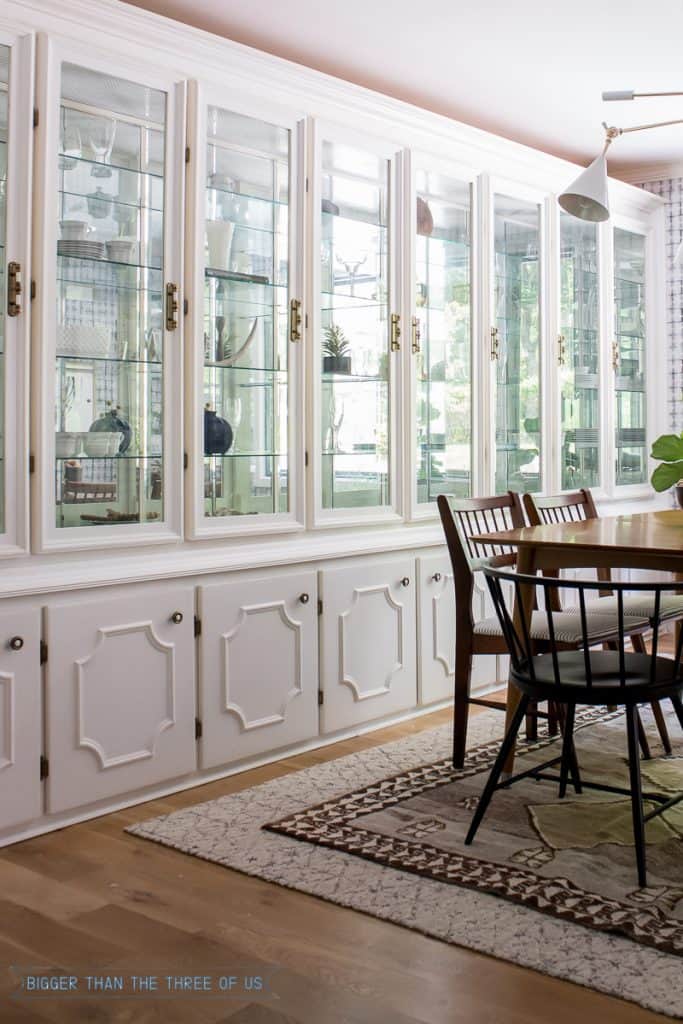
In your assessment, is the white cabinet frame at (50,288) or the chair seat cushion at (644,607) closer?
the white cabinet frame at (50,288)

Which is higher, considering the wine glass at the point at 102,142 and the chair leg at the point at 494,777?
the wine glass at the point at 102,142

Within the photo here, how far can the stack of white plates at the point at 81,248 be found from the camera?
10.2ft

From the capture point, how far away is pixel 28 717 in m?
2.97

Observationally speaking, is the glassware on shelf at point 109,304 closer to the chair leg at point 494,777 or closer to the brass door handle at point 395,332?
the brass door handle at point 395,332

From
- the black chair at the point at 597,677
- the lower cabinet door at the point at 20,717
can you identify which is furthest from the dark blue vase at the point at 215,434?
the black chair at the point at 597,677

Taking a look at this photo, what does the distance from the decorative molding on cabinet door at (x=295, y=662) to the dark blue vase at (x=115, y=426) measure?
65 centimetres

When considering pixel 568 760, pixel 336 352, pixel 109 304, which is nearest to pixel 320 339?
pixel 336 352

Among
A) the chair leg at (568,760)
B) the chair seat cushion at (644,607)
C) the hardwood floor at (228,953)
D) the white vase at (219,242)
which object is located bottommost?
the hardwood floor at (228,953)

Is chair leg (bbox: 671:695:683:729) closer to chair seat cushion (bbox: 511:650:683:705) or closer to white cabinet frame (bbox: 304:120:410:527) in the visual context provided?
chair seat cushion (bbox: 511:650:683:705)

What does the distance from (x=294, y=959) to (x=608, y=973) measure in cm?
62

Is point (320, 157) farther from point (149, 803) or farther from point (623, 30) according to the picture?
point (149, 803)

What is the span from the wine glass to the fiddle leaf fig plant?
1818 millimetres

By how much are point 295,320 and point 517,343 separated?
146 cm

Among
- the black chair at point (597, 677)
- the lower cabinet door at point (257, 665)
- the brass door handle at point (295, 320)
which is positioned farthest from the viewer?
the brass door handle at point (295, 320)
